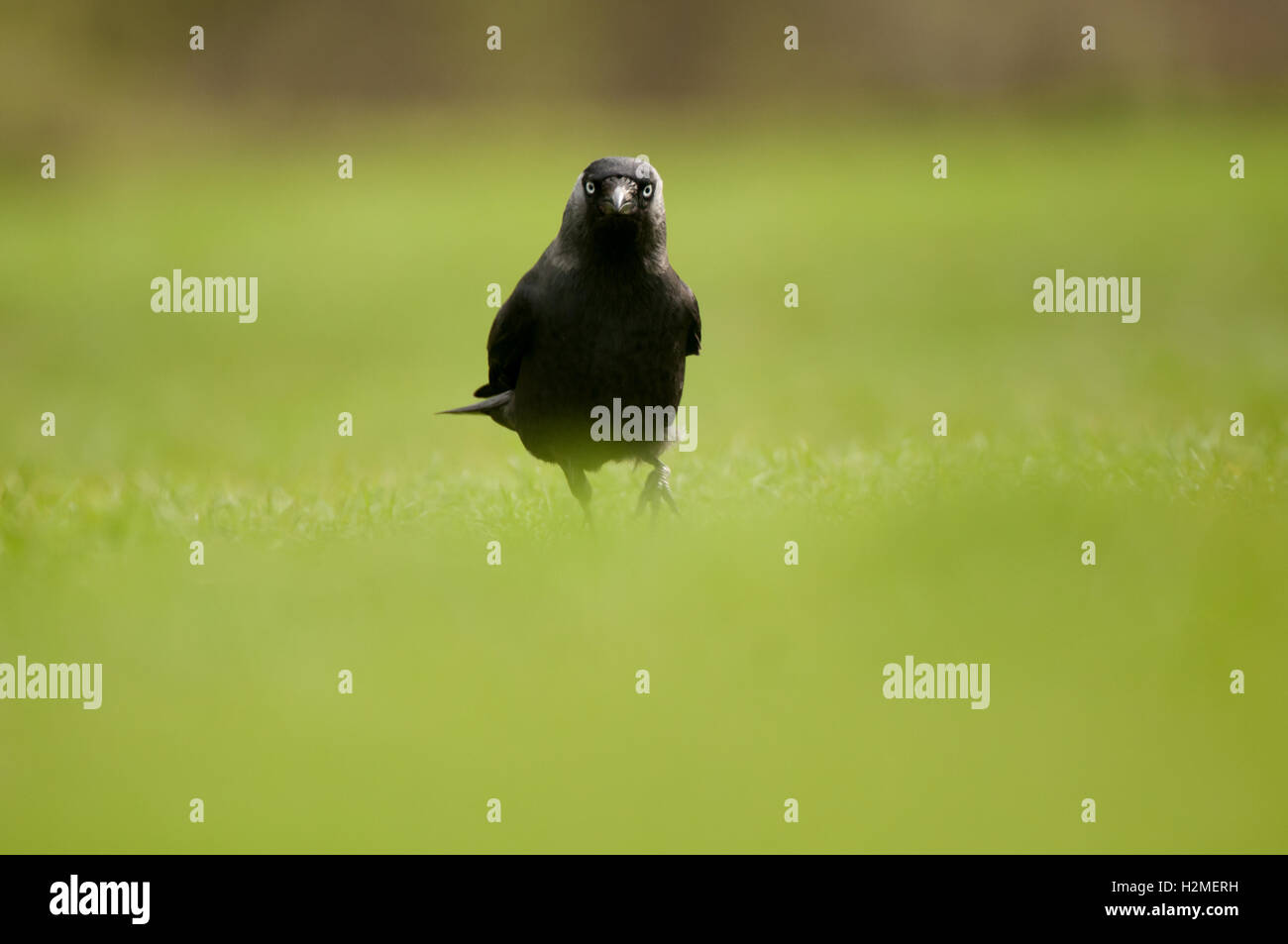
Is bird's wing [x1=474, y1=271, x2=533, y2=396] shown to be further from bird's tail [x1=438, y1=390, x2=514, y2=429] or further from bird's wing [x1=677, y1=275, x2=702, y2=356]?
bird's wing [x1=677, y1=275, x2=702, y2=356]

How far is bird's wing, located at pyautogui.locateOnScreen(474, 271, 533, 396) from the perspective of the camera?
7750 millimetres

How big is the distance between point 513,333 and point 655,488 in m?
1.08

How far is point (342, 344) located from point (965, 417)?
1019 cm

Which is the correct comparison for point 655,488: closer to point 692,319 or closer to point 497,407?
point 692,319

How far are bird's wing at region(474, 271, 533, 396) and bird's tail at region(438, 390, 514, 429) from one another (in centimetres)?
15

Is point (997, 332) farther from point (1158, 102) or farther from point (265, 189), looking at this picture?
point (265, 189)

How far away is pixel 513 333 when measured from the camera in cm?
782

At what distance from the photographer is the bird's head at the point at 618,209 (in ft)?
23.2

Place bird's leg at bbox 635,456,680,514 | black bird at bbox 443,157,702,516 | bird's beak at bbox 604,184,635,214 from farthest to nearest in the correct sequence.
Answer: bird's leg at bbox 635,456,680,514 → black bird at bbox 443,157,702,516 → bird's beak at bbox 604,184,635,214

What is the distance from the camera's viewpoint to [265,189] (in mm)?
26531

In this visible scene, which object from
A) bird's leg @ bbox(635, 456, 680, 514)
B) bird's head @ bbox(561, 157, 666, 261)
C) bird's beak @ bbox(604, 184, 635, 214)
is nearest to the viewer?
bird's beak @ bbox(604, 184, 635, 214)

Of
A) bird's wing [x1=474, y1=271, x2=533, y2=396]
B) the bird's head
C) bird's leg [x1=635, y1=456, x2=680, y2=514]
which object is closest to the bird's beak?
the bird's head

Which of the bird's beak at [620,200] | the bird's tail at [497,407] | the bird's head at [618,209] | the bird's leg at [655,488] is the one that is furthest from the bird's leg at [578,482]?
the bird's beak at [620,200]

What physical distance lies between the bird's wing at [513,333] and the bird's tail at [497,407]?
0.48 feet
